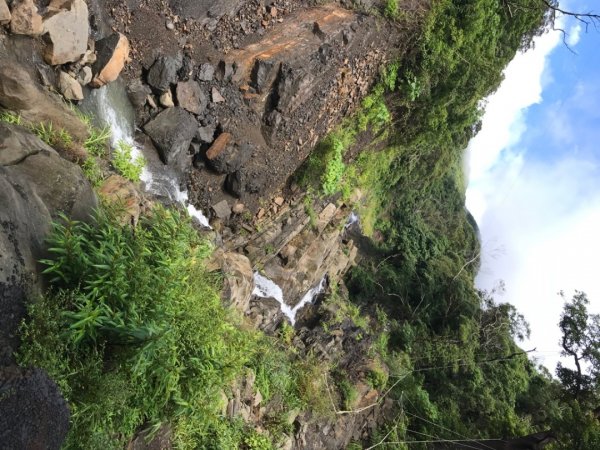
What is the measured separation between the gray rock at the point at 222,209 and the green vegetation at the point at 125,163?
6.94ft

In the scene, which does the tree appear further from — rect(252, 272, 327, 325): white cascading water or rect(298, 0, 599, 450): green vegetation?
rect(252, 272, 327, 325): white cascading water

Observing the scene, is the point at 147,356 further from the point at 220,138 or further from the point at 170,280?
the point at 220,138

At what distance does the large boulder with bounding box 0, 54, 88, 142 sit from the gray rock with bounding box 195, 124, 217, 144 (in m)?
2.51

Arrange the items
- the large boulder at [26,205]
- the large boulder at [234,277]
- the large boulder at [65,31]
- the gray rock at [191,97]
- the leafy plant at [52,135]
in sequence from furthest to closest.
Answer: the gray rock at [191,97] < the large boulder at [234,277] < the large boulder at [65,31] < the leafy plant at [52,135] < the large boulder at [26,205]

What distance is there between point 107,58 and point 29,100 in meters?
1.63

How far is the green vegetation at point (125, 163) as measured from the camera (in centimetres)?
689

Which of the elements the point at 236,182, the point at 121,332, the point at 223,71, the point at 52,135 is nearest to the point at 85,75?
the point at 52,135

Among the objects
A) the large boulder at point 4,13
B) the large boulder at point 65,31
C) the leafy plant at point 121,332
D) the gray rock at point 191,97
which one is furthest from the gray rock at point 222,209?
the large boulder at point 4,13

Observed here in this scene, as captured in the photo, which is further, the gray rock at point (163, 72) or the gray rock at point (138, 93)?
the gray rock at point (163, 72)

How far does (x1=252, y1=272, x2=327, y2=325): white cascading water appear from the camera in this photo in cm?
1137

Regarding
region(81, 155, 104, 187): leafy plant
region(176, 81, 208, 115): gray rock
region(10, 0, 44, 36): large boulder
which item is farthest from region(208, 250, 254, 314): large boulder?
region(10, 0, 44, 36): large boulder

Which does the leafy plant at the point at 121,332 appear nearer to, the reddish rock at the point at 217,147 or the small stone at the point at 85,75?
the small stone at the point at 85,75

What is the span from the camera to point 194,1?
804 cm

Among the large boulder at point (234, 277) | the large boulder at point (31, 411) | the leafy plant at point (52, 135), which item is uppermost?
the leafy plant at point (52, 135)
